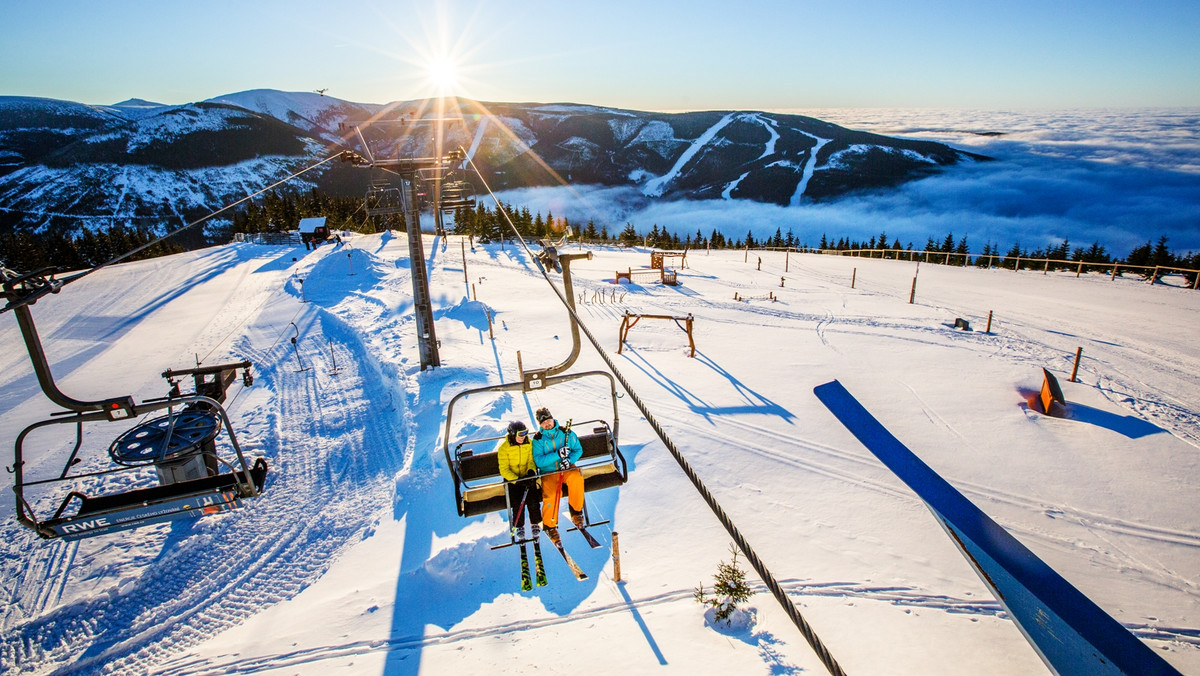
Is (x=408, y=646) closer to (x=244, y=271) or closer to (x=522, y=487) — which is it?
(x=522, y=487)

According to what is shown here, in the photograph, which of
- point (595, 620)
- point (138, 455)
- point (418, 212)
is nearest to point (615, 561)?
point (595, 620)

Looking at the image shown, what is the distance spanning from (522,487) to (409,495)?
4877mm

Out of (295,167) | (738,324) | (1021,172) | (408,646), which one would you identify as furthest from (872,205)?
(295,167)

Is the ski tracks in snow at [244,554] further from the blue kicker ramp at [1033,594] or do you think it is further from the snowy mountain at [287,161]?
the snowy mountain at [287,161]

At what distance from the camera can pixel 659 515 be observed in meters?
8.70

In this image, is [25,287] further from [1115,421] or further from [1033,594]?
[1115,421]

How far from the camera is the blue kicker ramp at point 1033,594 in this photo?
4.00 m

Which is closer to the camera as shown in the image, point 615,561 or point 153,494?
point 153,494

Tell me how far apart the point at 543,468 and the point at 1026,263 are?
52.5 meters

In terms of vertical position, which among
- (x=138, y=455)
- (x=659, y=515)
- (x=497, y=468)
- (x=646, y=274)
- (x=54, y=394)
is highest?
(x=54, y=394)

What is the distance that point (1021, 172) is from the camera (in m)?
158

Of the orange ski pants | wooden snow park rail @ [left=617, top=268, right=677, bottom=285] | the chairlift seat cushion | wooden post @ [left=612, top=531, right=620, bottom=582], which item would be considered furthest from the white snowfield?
wooden snow park rail @ [left=617, top=268, right=677, bottom=285]

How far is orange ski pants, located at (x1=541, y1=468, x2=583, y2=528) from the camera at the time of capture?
19.9 feet

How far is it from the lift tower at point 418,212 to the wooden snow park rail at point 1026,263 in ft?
115
